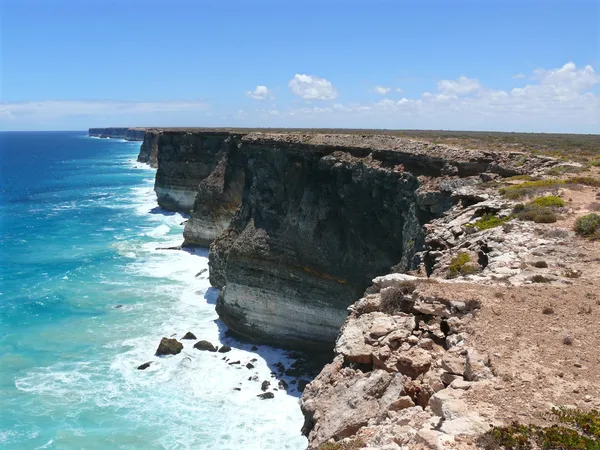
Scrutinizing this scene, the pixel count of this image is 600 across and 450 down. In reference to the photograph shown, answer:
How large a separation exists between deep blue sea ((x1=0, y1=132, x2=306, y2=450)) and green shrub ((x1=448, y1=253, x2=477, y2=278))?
46.1 feet

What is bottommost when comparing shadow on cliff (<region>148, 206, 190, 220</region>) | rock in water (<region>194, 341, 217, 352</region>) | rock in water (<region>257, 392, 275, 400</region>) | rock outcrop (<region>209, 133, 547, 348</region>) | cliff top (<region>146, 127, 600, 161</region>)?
rock in water (<region>257, 392, 275, 400</region>)

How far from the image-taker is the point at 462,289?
477 inches

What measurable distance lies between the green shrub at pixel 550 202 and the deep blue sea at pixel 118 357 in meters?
15.6

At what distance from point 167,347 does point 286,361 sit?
7.99 meters

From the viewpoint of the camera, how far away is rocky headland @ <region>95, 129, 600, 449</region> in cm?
855

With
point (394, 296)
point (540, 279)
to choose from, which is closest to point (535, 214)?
point (540, 279)

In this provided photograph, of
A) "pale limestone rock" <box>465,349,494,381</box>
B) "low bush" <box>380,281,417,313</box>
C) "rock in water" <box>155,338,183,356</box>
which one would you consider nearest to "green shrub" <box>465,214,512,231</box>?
"low bush" <box>380,281,417,313</box>

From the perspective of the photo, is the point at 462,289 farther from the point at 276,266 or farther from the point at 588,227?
the point at 276,266

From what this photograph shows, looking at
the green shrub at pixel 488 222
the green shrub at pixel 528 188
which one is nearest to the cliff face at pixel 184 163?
the green shrub at pixel 528 188

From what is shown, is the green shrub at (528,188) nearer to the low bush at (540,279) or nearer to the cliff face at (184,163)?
the low bush at (540,279)

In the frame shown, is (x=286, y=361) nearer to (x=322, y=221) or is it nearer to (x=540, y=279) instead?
(x=322, y=221)

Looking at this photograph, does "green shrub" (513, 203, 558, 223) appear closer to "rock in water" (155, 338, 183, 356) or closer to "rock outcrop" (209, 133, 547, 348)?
"rock outcrop" (209, 133, 547, 348)

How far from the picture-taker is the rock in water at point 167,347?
32.5 meters

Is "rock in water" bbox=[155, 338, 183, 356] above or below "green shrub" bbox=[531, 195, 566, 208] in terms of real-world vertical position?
below
